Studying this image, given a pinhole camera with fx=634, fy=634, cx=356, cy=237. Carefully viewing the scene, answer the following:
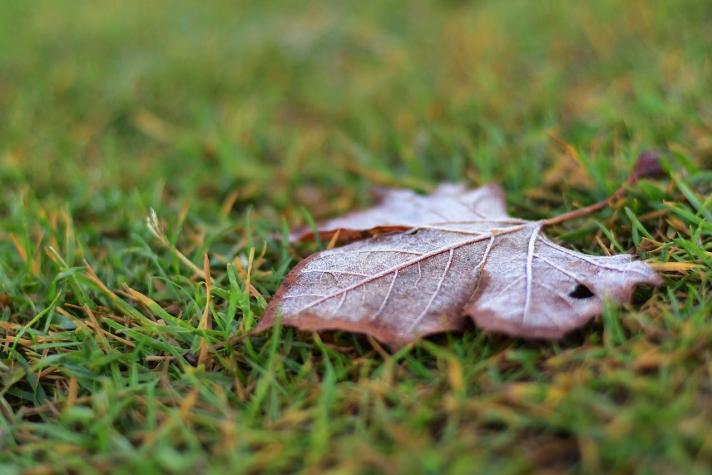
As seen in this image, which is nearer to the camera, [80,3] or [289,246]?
[289,246]

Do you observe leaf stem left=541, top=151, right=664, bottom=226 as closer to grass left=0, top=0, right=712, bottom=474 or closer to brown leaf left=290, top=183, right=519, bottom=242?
grass left=0, top=0, right=712, bottom=474

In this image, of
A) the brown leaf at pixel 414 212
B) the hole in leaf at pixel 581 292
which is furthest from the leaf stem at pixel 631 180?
the hole in leaf at pixel 581 292

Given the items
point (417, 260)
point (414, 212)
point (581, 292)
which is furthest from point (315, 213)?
point (581, 292)

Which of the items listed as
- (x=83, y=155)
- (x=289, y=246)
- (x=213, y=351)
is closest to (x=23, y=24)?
(x=83, y=155)

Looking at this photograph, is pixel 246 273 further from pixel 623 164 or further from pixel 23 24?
pixel 23 24

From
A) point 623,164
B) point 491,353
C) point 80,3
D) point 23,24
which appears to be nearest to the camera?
point 491,353

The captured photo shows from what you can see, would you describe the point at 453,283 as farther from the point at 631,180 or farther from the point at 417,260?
the point at 631,180

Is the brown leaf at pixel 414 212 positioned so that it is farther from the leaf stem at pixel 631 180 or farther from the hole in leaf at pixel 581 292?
the hole in leaf at pixel 581 292
